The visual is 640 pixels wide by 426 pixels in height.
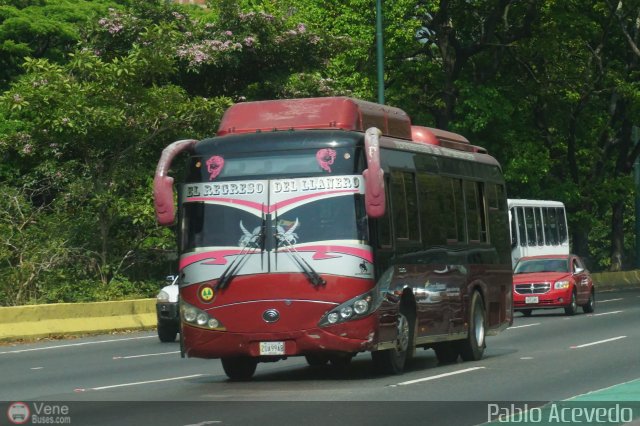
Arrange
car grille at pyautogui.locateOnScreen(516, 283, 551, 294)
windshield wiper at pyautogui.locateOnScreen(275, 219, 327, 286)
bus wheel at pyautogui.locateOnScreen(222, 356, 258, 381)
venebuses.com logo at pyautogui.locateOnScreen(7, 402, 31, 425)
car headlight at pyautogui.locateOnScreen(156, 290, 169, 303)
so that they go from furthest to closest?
car grille at pyautogui.locateOnScreen(516, 283, 551, 294), car headlight at pyautogui.locateOnScreen(156, 290, 169, 303), bus wheel at pyautogui.locateOnScreen(222, 356, 258, 381), windshield wiper at pyautogui.locateOnScreen(275, 219, 327, 286), venebuses.com logo at pyautogui.locateOnScreen(7, 402, 31, 425)

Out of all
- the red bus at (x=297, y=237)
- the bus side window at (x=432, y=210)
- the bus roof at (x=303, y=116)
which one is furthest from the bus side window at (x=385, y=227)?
the bus side window at (x=432, y=210)

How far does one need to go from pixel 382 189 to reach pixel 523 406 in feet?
11.1

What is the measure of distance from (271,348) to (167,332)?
10.6 metres

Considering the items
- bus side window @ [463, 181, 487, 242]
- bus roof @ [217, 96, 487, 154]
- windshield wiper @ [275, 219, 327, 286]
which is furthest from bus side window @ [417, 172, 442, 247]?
windshield wiper @ [275, 219, 327, 286]

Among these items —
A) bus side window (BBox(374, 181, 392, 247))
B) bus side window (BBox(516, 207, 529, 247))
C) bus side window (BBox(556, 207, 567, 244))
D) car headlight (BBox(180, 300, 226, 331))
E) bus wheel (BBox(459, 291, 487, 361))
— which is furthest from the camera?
bus side window (BBox(556, 207, 567, 244))

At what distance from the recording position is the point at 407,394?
1436 centimetres

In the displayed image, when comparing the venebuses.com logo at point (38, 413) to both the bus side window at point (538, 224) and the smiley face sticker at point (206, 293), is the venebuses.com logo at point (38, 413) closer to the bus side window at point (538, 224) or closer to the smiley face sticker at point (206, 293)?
the smiley face sticker at point (206, 293)

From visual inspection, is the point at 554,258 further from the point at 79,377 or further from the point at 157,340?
the point at 79,377

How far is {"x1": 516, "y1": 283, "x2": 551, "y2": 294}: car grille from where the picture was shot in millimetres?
33750

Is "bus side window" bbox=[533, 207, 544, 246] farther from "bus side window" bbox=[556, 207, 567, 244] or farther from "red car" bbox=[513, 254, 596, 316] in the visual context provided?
"red car" bbox=[513, 254, 596, 316]

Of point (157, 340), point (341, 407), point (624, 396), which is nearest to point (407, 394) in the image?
point (341, 407)

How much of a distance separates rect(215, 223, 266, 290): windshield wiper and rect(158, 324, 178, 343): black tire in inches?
396

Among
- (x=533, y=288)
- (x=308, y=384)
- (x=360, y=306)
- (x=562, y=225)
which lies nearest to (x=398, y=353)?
(x=308, y=384)

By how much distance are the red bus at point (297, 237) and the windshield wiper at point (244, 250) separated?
0.04 feet
